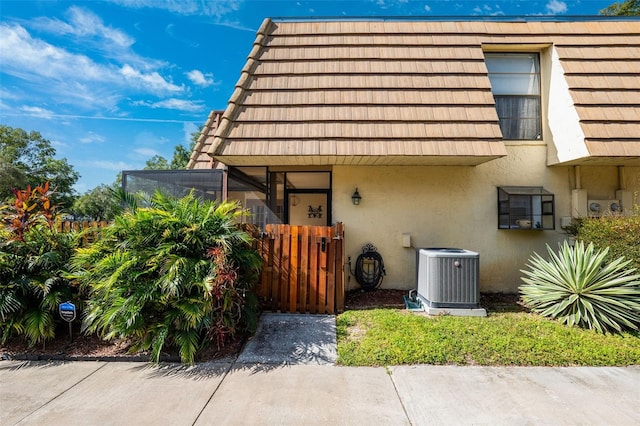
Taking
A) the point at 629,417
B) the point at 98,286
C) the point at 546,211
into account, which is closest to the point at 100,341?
the point at 98,286

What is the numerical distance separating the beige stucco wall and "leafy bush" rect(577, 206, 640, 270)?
117 cm

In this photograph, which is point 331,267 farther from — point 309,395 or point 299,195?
point 299,195

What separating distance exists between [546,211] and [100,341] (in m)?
8.17

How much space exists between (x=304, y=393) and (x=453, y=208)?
4.89 m

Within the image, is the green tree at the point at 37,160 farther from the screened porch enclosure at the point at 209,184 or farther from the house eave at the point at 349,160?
the house eave at the point at 349,160

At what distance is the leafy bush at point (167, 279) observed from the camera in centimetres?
321

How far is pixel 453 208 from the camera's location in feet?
19.6

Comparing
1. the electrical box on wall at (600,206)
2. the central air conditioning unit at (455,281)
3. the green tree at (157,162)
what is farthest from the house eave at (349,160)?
the green tree at (157,162)

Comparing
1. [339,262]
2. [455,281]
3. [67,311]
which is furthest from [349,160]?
[67,311]

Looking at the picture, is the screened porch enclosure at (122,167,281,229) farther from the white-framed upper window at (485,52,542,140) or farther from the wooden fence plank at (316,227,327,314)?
the white-framed upper window at (485,52,542,140)

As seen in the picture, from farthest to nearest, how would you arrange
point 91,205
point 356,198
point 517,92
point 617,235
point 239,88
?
point 91,205
point 517,92
point 356,198
point 239,88
point 617,235

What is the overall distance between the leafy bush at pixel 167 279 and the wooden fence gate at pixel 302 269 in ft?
2.84

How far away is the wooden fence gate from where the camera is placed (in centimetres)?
457

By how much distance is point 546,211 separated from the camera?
579 cm
